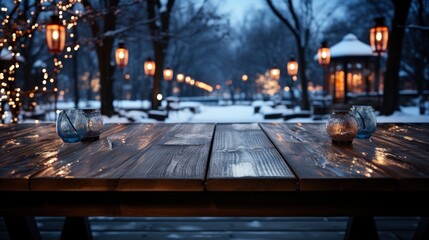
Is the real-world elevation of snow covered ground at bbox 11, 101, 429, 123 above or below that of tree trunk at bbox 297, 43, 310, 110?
below

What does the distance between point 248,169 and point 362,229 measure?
4.72 ft

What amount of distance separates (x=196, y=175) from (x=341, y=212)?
0.62 m

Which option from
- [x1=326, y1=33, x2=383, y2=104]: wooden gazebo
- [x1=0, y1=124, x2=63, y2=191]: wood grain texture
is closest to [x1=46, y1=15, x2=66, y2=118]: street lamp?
[x1=0, y1=124, x2=63, y2=191]: wood grain texture

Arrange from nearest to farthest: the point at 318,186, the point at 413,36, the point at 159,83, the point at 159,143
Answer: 1. the point at 318,186
2. the point at 159,143
3. the point at 159,83
4. the point at 413,36

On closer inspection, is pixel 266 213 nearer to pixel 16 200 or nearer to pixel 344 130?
pixel 344 130

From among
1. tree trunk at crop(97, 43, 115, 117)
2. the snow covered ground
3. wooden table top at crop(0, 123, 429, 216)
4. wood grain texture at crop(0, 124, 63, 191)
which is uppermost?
tree trunk at crop(97, 43, 115, 117)

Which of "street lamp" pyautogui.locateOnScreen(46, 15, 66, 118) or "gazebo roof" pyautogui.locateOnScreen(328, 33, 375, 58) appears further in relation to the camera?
"gazebo roof" pyautogui.locateOnScreen(328, 33, 375, 58)

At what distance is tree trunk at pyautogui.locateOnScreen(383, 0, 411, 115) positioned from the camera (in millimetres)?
10836

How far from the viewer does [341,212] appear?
1446 millimetres

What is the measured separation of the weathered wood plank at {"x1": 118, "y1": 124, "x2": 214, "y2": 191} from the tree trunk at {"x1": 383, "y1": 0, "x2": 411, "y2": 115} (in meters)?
10.4

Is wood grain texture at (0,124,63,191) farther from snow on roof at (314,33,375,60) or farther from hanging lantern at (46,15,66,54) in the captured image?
snow on roof at (314,33,375,60)

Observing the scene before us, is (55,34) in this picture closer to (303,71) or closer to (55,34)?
(55,34)

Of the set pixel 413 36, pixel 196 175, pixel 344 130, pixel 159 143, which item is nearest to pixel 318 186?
pixel 196 175

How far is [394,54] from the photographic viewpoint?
11.0m
